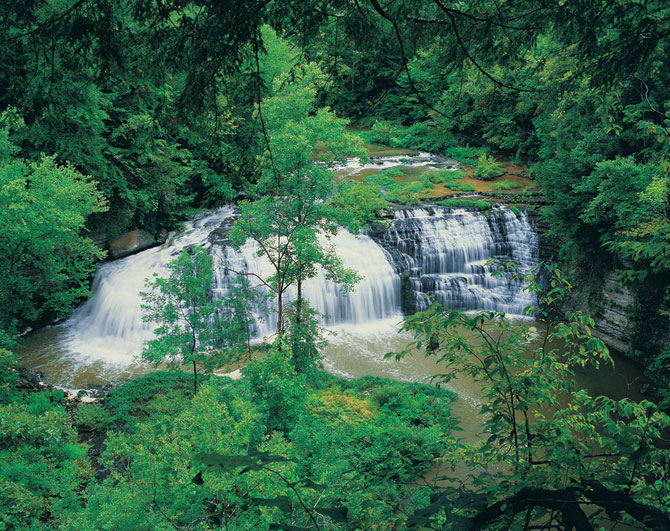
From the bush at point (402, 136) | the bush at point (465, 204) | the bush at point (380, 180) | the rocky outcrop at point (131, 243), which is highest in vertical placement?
the bush at point (402, 136)

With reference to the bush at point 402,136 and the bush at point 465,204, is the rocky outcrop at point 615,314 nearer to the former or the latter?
the bush at point 465,204

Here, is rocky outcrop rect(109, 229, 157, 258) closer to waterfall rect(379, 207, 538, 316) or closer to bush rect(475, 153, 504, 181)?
waterfall rect(379, 207, 538, 316)

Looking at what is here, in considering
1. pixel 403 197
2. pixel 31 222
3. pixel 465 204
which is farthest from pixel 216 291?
Answer: pixel 465 204

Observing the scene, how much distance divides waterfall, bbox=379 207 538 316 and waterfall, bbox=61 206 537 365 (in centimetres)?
4

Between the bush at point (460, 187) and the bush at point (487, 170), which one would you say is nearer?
the bush at point (460, 187)

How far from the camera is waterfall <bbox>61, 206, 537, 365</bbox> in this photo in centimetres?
1481

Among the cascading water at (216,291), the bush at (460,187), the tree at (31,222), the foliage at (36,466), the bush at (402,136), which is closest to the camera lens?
the foliage at (36,466)

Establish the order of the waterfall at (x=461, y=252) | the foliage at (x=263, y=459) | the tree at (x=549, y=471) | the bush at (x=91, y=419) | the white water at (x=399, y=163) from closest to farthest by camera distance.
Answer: the tree at (x=549, y=471), the foliage at (x=263, y=459), the bush at (x=91, y=419), the waterfall at (x=461, y=252), the white water at (x=399, y=163)

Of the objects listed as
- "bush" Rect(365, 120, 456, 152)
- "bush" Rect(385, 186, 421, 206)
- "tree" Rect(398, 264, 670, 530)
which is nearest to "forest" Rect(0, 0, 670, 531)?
"tree" Rect(398, 264, 670, 530)

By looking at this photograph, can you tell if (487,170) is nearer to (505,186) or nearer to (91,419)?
(505,186)

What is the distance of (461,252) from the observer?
17.4 meters

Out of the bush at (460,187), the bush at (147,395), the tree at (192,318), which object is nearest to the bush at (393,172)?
the bush at (460,187)

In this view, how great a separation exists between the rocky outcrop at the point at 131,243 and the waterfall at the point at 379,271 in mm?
442

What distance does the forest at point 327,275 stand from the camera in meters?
2.96
